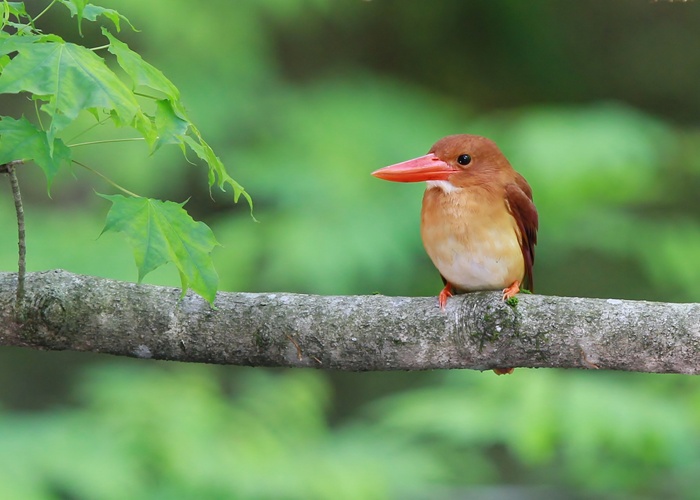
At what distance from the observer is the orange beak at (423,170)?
2562mm

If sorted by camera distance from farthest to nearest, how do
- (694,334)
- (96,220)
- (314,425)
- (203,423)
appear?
(96,220)
(314,425)
(203,423)
(694,334)

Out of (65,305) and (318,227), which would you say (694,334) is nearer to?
(65,305)

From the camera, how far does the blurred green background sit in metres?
3.61

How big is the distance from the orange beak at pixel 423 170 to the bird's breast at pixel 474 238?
0.15 feet

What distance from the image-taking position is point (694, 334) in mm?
1782

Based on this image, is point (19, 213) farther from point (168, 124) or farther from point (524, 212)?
point (524, 212)

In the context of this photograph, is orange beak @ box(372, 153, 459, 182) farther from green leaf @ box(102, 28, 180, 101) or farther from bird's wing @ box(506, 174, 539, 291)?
green leaf @ box(102, 28, 180, 101)

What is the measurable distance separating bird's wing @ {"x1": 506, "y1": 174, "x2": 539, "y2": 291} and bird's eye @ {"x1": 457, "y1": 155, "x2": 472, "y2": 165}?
0.40 ft

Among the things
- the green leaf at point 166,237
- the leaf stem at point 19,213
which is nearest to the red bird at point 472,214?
the green leaf at point 166,237

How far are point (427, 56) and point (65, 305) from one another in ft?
15.9

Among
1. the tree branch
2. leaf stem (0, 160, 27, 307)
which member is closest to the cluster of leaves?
leaf stem (0, 160, 27, 307)

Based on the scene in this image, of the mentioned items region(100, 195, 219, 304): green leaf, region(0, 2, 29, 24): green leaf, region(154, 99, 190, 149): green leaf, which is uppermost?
region(0, 2, 29, 24): green leaf

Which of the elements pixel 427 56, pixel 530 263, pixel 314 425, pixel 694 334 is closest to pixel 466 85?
pixel 427 56

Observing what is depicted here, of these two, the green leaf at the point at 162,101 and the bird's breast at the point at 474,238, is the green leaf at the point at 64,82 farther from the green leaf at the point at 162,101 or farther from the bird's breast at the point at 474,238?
the bird's breast at the point at 474,238
